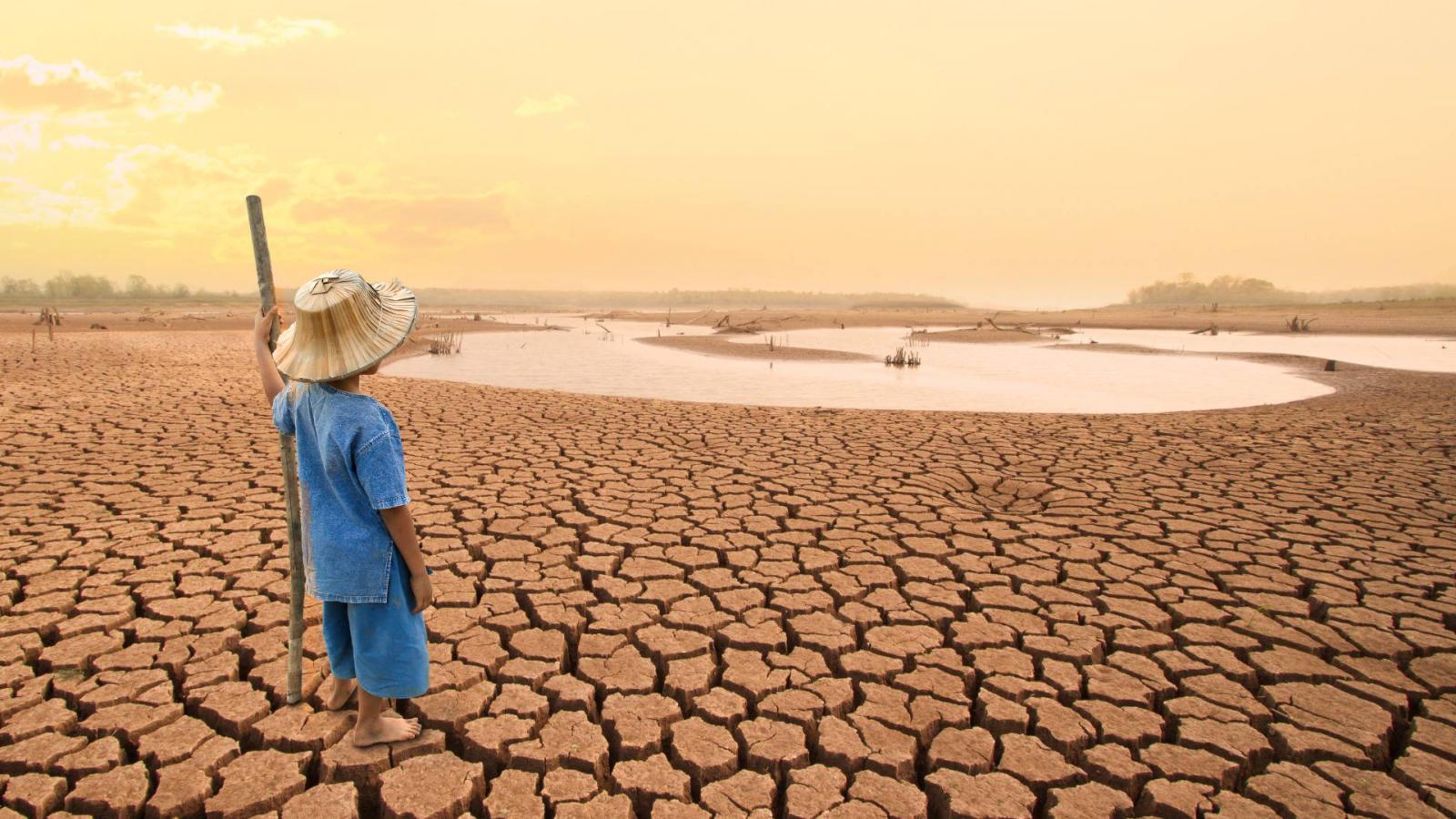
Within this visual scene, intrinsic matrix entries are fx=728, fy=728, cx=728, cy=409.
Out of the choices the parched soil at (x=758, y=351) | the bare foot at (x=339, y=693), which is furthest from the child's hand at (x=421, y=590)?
the parched soil at (x=758, y=351)

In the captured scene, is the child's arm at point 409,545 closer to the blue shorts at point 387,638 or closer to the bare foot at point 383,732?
the blue shorts at point 387,638

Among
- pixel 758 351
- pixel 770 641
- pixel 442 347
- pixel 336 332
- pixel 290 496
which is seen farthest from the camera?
pixel 758 351

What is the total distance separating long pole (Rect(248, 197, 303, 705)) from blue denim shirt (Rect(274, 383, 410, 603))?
0.18 metres

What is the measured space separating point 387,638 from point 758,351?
60.7 ft

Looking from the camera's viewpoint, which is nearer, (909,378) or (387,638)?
(387,638)

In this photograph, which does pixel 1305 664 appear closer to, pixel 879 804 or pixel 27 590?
pixel 879 804

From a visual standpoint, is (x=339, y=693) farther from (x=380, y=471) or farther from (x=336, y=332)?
(x=336, y=332)

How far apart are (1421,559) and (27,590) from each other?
7.35m

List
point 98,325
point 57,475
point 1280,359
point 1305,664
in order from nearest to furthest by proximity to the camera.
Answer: point 1305,664 → point 57,475 → point 1280,359 → point 98,325

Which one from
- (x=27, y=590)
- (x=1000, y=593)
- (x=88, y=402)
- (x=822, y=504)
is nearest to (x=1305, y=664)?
(x=1000, y=593)

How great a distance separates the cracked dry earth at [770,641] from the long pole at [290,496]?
0.17 metres

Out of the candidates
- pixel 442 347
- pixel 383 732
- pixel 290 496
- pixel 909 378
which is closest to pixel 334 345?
pixel 290 496

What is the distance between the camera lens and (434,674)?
2781 mm

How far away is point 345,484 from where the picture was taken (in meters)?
2.14
